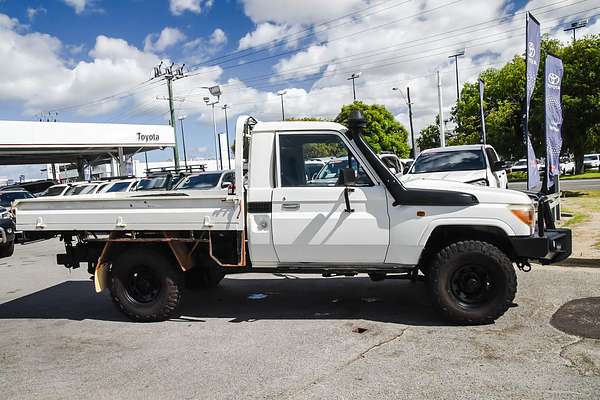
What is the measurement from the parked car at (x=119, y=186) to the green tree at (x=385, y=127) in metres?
31.3

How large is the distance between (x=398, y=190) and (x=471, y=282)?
1.20 meters

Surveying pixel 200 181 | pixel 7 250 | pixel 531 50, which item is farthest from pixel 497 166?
pixel 7 250

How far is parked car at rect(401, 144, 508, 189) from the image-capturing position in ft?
35.9

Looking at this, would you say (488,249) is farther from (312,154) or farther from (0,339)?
(0,339)

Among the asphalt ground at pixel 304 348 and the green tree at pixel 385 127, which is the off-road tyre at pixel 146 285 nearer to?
the asphalt ground at pixel 304 348

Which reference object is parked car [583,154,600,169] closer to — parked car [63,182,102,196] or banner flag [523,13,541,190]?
banner flag [523,13,541,190]

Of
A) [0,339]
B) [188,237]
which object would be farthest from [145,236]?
[0,339]

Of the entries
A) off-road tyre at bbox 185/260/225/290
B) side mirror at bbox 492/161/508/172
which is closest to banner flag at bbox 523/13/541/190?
side mirror at bbox 492/161/508/172

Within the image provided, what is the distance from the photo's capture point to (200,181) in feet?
49.0

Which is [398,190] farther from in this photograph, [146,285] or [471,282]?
[146,285]

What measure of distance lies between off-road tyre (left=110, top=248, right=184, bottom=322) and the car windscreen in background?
7.42 meters

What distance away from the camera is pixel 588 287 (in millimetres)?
6402

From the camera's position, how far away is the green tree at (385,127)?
154ft

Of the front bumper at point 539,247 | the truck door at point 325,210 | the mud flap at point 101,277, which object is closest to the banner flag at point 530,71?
the front bumper at point 539,247
